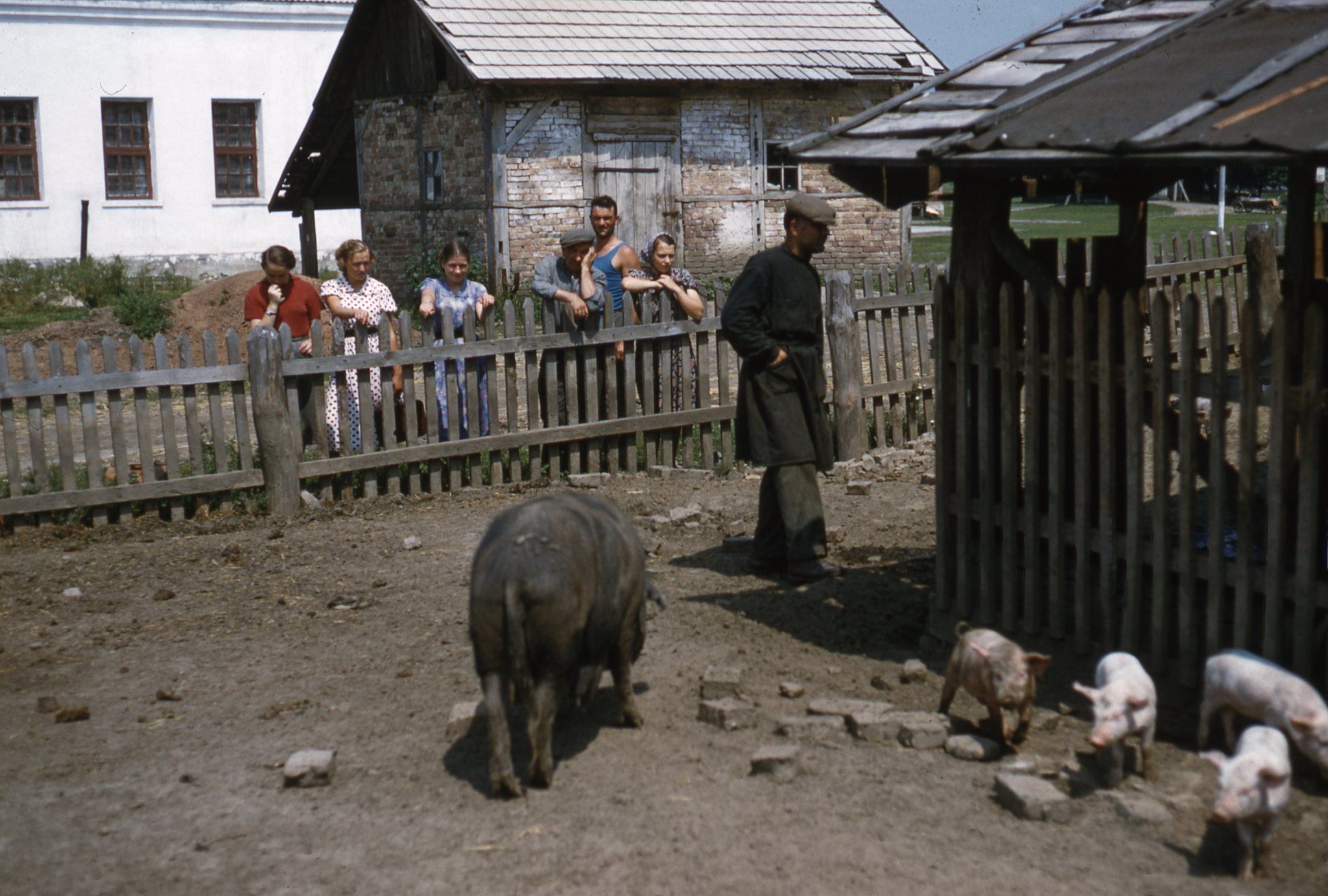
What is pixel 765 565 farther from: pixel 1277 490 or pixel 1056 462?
pixel 1277 490

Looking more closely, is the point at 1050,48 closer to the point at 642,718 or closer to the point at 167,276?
the point at 642,718

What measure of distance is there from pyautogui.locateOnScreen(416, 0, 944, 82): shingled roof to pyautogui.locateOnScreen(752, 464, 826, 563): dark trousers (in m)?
13.5

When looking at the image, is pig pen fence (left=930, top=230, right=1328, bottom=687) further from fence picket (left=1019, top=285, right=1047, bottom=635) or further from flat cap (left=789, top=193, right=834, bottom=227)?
flat cap (left=789, top=193, right=834, bottom=227)

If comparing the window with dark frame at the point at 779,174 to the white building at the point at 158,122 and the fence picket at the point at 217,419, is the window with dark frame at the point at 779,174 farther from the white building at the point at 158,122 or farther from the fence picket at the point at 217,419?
the fence picket at the point at 217,419

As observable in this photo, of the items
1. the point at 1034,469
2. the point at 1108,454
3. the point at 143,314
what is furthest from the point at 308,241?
the point at 1108,454

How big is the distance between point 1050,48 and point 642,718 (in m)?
3.81

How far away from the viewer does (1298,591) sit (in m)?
5.23

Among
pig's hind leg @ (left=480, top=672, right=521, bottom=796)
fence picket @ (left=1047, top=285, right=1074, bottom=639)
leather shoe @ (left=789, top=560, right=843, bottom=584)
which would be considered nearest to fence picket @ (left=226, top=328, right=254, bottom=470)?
leather shoe @ (left=789, top=560, right=843, bottom=584)

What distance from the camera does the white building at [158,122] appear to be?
27156 millimetres

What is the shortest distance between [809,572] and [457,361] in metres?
3.55

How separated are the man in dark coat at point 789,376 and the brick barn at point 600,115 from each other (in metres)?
13.4

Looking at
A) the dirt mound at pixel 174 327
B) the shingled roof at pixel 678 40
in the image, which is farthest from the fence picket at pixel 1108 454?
the shingled roof at pixel 678 40

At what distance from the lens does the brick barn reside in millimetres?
21406

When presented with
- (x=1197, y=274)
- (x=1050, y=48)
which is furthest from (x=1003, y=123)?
(x=1197, y=274)
